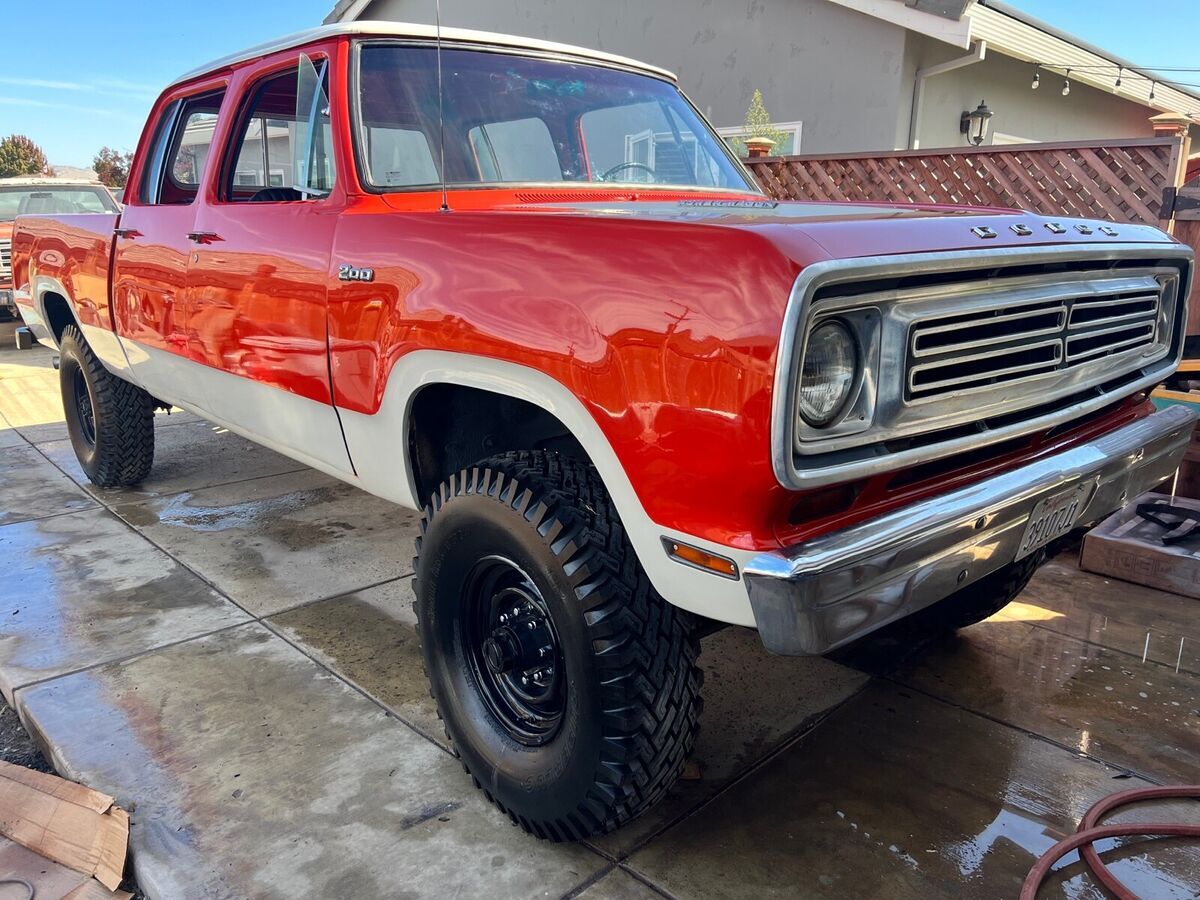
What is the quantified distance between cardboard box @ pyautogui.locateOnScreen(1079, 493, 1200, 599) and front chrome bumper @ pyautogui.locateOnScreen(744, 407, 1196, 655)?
1877mm

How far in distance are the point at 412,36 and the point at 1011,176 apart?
460 cm

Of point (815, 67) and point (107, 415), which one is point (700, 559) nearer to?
point (107, 415)

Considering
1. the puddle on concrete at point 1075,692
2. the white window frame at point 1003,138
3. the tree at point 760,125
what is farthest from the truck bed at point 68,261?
the white window frame at point 1003,138

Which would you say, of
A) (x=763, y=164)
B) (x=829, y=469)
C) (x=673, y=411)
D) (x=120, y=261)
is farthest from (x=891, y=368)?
(x=763, y=164)

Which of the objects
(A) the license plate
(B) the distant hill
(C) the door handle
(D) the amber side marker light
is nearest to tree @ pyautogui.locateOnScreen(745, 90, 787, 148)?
(C) the door handle

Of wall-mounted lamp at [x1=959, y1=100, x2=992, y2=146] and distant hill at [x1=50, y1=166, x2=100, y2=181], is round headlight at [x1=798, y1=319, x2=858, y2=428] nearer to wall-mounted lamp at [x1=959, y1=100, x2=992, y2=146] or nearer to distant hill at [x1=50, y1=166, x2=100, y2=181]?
wall-mounted lamp at [x1=959, y1=100, x2=992, y2=146]

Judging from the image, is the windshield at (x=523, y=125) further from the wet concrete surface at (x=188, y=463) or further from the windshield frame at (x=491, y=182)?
the wet concrete surface at (x=188, y=463)

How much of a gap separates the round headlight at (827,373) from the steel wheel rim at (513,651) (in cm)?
77

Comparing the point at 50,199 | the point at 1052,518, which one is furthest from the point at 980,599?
the point at 50,199

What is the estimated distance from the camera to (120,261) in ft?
13.4

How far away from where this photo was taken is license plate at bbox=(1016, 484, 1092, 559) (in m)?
1.98

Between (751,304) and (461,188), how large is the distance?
1.50m

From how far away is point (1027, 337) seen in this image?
200cm

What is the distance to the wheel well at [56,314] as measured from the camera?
516 centimetres
